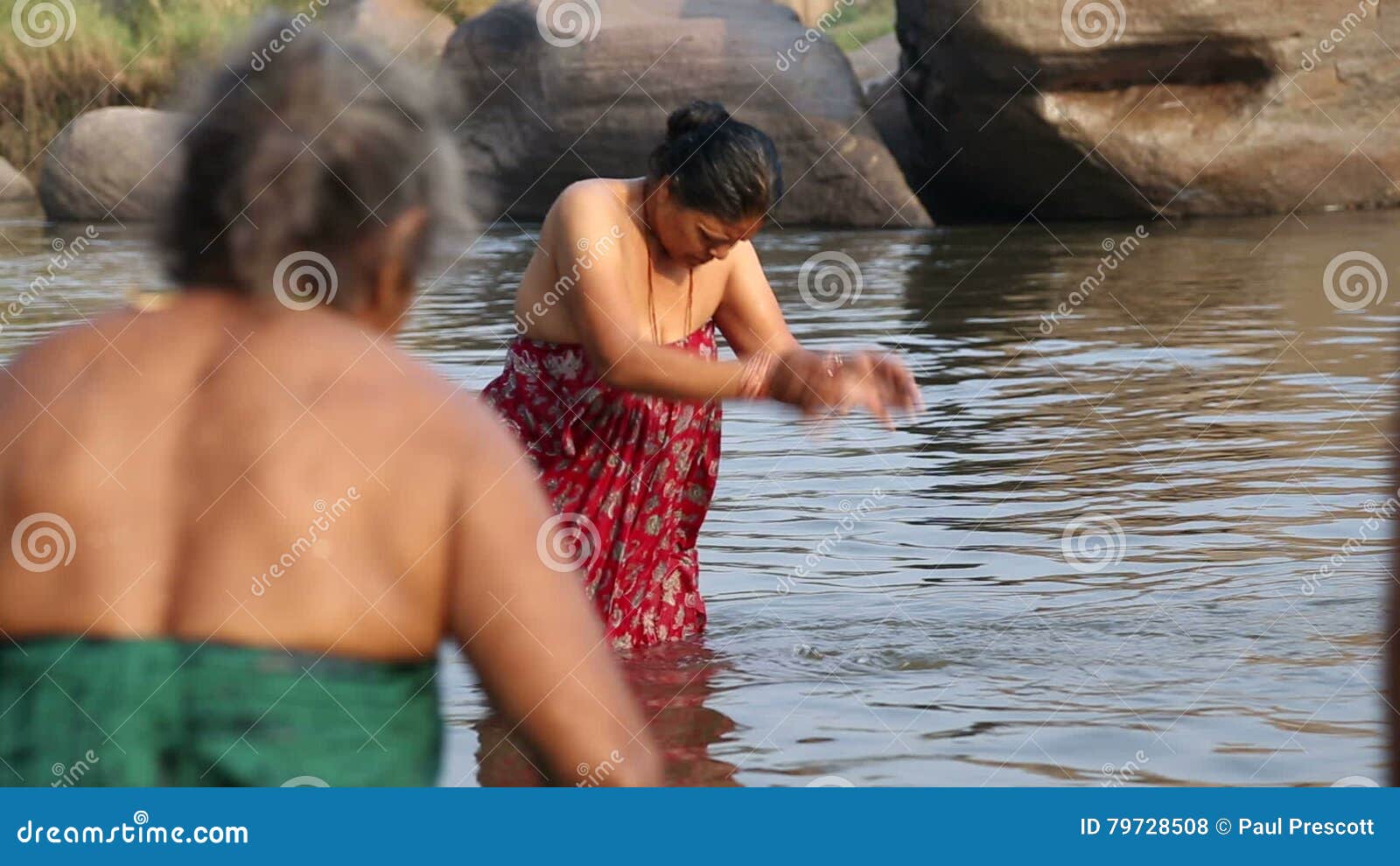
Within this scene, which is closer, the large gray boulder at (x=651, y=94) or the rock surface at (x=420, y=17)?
the rock surface at (x=420, y=17)

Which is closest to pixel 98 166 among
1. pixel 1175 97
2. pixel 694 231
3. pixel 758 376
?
pixel 1175 97

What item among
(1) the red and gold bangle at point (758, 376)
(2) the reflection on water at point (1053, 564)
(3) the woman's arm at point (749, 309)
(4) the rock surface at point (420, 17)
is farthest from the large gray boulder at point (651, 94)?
(1) the red and gold bangle at point (758, 376)

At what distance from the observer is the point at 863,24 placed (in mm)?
42219

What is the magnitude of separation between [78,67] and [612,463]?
22302 mm

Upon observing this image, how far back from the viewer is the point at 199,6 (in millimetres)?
26938

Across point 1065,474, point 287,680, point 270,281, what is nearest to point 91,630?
point 287,680

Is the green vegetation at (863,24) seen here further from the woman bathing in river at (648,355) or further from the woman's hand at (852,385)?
the woman's hand at (852,385)

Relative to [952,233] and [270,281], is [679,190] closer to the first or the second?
[270,281]

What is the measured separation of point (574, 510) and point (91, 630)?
347 cm

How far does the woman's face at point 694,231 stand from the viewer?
15.9 feet

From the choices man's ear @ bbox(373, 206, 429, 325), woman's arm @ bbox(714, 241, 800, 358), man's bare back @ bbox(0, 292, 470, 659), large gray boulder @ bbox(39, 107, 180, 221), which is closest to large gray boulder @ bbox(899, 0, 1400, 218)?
large gray boulder @ bbox(39, 107, 180, 221)

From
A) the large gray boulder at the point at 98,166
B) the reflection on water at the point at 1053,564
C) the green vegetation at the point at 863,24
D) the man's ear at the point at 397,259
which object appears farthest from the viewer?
the green vegetation at the point at 863,24

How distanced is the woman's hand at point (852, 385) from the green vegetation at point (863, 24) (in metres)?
29.4

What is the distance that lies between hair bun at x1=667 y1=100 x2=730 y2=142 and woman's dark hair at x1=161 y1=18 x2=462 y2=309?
3034mm
